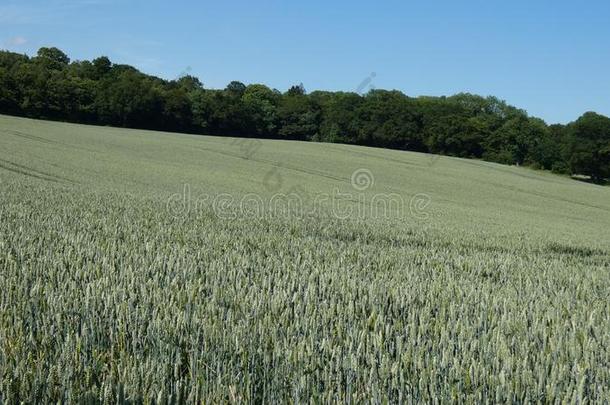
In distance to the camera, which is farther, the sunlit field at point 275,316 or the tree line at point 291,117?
the tree line at point 291,117

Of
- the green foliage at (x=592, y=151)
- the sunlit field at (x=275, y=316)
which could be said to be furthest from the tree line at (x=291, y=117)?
the sunlit field at (x=275, y=316)

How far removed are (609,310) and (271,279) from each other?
3286 millimetres

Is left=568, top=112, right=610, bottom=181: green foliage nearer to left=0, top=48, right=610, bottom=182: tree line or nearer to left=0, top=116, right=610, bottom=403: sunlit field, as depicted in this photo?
left=0, top=48, right=610, bottom=182: tree line

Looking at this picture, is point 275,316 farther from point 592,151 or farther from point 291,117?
point 291,117

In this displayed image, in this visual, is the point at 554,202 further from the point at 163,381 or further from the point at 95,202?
the point at 163,381

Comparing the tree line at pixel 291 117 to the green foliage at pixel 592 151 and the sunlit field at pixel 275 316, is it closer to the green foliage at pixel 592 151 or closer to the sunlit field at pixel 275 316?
the green foliage at pixel 592 151

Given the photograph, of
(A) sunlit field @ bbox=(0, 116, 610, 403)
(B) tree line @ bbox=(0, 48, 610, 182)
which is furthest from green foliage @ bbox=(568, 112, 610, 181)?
(A) sunlit field @ bbox=(0, 116, 610, 403)

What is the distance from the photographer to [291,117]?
93625 mm

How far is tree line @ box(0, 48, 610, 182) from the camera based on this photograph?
81062mm

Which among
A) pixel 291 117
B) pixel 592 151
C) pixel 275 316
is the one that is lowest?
pixel 275 316

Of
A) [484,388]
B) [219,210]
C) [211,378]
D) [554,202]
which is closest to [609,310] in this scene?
[484,388]

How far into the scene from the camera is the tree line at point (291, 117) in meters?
81.1

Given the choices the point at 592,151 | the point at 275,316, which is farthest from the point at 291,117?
the point at 275,316

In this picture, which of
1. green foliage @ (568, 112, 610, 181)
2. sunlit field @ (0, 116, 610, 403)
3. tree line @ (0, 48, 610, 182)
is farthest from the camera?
tree line @ (0, 48, 610, 182)
